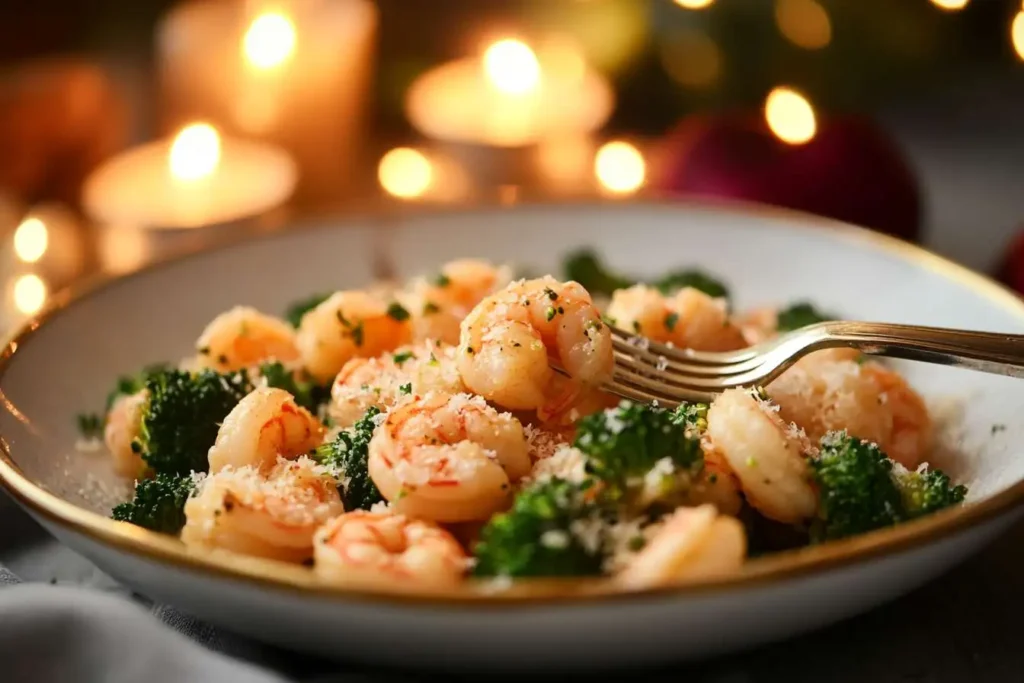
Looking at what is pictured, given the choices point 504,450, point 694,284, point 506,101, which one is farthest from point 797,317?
point 506,101

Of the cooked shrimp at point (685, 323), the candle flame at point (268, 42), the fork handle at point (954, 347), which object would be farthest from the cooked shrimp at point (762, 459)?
the candle flame at point (268, 42)

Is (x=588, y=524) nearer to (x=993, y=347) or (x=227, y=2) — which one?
(x=993, y=347)

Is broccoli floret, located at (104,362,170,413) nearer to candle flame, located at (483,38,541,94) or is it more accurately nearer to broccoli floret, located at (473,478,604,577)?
broccoli floret, located at (473,478,604,577)

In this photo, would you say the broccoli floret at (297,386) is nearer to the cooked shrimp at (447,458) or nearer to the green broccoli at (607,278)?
the cooked shrimp at (447,458)

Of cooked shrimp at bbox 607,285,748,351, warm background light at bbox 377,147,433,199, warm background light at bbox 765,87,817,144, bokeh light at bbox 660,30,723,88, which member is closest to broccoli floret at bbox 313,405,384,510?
cooked shrimp at bbox 607,285,748,351

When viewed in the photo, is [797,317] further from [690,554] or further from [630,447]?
[690,554]

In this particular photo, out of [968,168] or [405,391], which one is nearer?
[405,391]

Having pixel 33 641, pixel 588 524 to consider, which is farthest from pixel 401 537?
pixel 33 641
